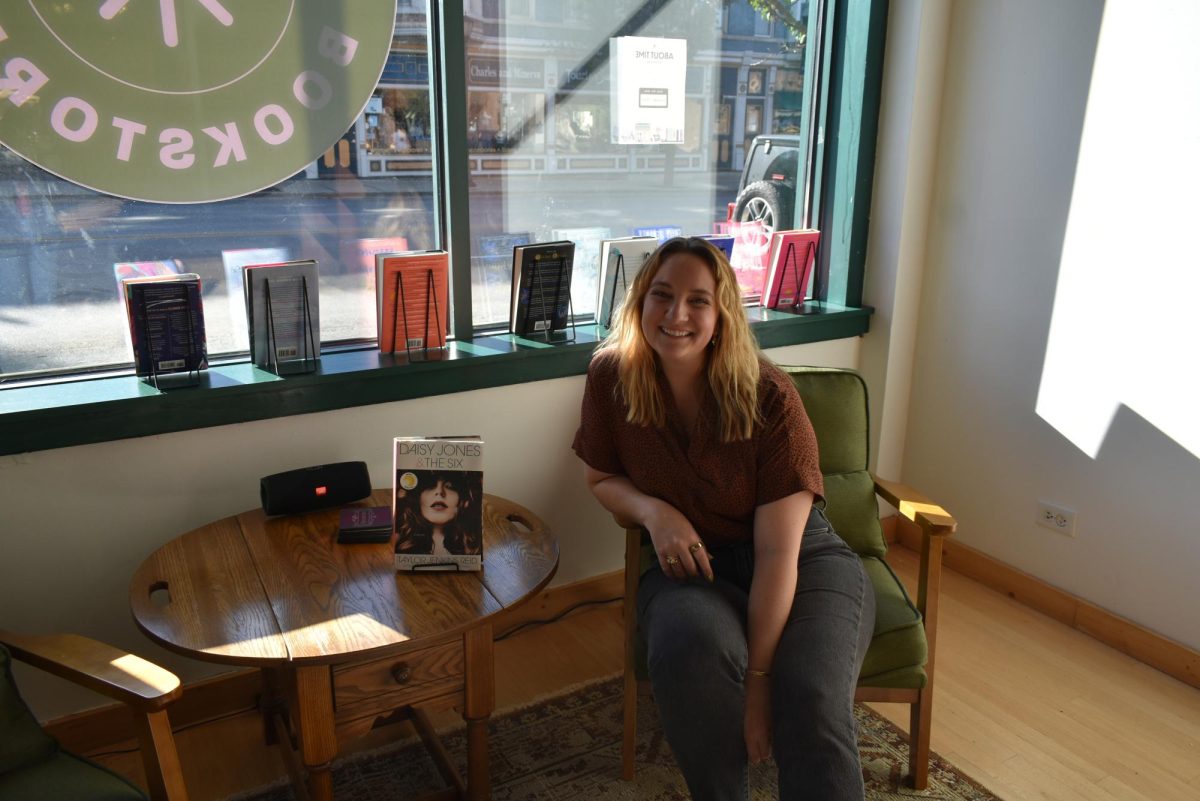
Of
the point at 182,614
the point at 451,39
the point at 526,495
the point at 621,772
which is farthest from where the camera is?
the point at 526,495

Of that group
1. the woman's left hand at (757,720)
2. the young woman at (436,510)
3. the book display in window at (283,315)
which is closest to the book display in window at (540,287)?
the book display in window at (283,315)

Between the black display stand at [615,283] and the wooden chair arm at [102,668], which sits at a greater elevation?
the black display stand at [615,283]

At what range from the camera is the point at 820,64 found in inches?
118

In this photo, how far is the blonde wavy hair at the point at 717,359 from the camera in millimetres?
1860

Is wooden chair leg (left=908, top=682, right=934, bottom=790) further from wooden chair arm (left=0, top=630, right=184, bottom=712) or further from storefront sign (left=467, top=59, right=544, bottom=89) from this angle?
storefront sign (left=467, top=59, right=544, bottom=89)

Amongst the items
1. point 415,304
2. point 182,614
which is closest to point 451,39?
point 415,304

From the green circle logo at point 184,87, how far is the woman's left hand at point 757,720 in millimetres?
1525

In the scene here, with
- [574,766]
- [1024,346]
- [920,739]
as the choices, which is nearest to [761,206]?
[1024,346]

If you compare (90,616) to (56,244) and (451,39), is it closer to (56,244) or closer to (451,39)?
(56,244)

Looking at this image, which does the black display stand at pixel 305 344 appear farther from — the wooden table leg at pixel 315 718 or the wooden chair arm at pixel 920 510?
the wooden chair arm at pixel 920 510

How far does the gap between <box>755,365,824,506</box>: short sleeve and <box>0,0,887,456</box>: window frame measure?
30.3 inches

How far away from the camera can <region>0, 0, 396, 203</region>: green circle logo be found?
1893 mm

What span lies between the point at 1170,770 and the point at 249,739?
82.4 inches

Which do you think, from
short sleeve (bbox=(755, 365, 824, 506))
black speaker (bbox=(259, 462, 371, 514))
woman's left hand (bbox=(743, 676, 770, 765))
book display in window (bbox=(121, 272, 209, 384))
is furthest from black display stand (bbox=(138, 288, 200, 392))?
woman's left hand (bbox=(743, 676, 770, 765))
